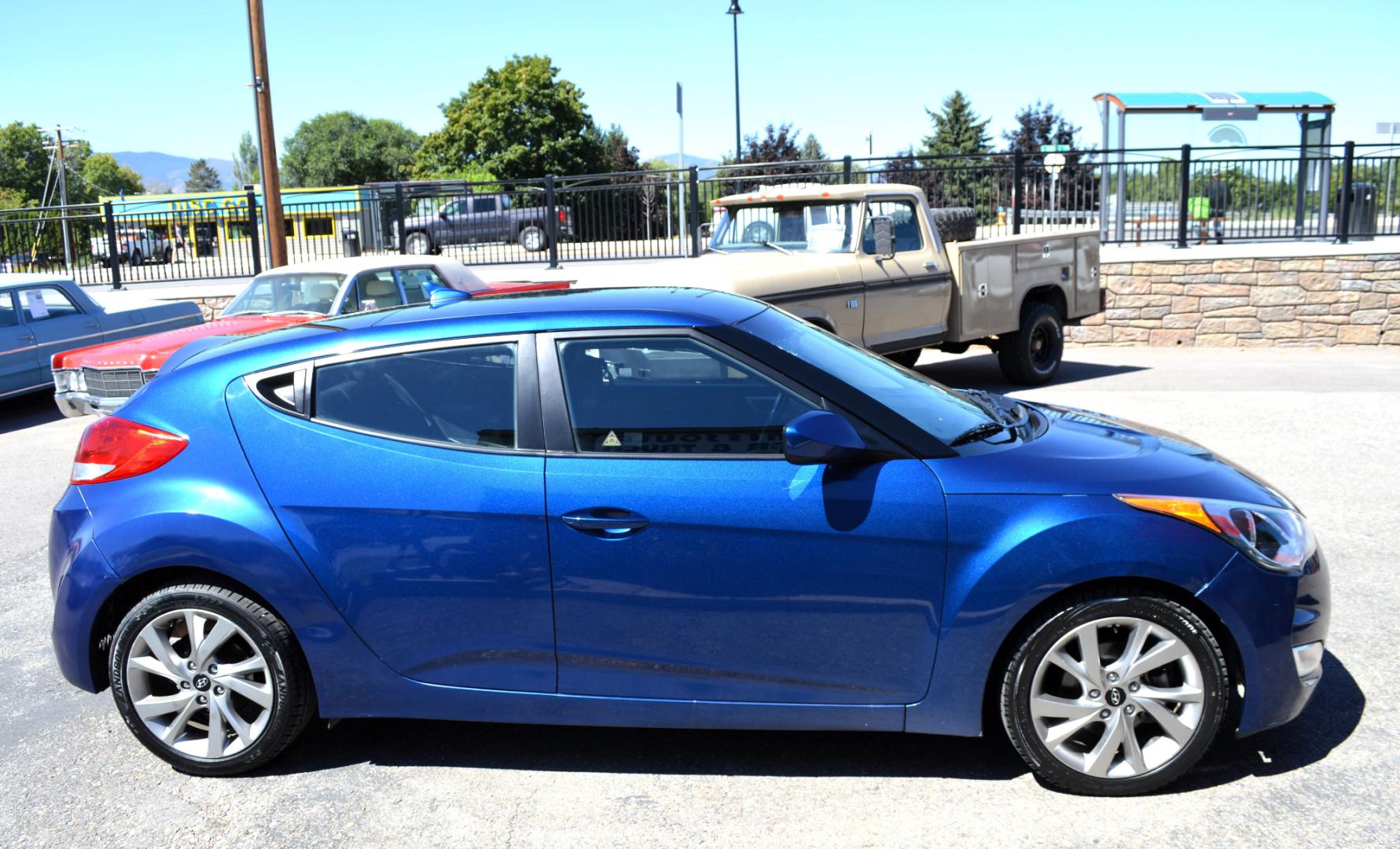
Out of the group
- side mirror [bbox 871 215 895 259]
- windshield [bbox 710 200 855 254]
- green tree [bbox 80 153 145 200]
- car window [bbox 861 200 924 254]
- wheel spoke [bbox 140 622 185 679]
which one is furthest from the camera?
green tree [bbox 80 153 145 200]

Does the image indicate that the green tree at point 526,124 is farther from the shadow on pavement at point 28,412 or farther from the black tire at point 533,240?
the shadow on pavement at point 28,412

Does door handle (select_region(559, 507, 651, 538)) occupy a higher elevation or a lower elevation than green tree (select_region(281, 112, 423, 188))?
lower

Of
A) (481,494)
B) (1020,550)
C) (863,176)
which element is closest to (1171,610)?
(1020,550)

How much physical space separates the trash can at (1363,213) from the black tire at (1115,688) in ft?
48.5

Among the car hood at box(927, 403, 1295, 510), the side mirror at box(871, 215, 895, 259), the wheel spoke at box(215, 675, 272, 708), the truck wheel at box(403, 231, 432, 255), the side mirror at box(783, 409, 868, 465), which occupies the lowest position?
the wheel spoke at box(215, 675, 272, 708)

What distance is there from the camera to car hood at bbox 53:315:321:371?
31.3 ft

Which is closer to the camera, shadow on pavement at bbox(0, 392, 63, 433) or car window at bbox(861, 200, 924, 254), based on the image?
car window at bbox(861, 200, 924, 254)

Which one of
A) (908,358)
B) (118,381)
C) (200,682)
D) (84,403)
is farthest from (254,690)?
(908,358)

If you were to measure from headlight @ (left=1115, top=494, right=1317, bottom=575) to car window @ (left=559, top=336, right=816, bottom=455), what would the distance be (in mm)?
1097

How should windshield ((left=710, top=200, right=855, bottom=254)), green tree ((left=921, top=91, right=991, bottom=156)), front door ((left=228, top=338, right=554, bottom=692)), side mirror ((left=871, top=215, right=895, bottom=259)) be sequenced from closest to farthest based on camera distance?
front door ((left=228, top=338, right=554, bottom=692)) → side mirror ((left=871, top=215, right=895, bottom=259)) → windshield ((left=710, top=200, right=855, bottom=254)) → green tree ((left=921, top=91, right=991, bottom=156))

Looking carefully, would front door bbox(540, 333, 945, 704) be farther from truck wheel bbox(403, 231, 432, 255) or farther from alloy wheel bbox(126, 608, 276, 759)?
truck wheel bbox(403, 231, 432, 255)

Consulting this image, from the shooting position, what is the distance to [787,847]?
3.33 metres

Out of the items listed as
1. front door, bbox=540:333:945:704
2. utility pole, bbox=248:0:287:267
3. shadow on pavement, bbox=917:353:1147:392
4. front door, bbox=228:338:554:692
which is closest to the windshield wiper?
front door, bbox=540:333:945:704

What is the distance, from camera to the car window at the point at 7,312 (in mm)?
12117
